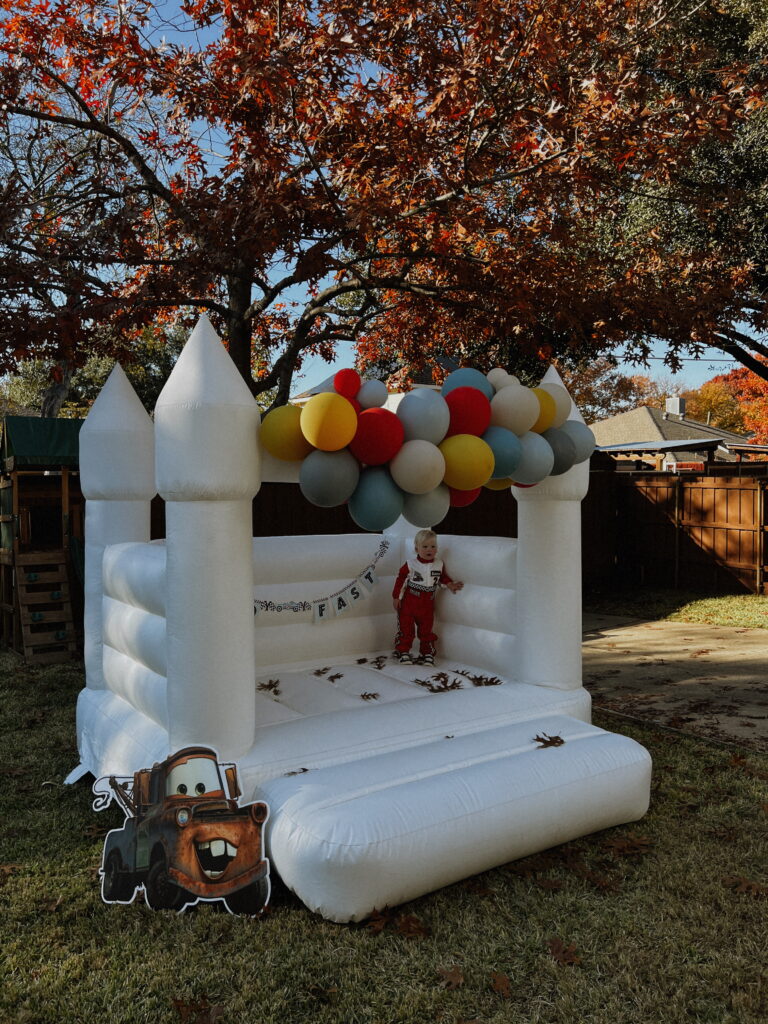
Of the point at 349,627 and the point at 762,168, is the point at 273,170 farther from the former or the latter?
the point at 762,168

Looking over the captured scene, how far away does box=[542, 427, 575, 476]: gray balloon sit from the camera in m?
4.20

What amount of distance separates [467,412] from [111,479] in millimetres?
2532

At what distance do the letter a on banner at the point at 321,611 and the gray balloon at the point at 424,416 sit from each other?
2.14 metres

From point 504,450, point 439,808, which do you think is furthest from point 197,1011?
point 504,450

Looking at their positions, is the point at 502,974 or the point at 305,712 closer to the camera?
the point at 502,974

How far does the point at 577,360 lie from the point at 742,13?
5.05 meters

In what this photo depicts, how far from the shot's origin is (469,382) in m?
3.96

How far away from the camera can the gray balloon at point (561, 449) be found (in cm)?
420

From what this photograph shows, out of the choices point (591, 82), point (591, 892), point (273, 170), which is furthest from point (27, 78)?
point (591, 892)

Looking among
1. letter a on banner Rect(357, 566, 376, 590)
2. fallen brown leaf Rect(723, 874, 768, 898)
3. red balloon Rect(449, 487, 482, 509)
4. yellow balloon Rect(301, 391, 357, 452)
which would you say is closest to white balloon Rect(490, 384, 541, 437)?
red balloon Rect(449, 487, 482, 509)

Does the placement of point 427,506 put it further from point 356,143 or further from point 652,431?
point 652,431

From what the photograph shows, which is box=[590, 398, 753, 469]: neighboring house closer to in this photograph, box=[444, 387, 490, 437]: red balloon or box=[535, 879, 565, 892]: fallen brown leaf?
box=[444, 387, 490, 437]: red balloon

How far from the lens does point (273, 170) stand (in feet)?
19.3

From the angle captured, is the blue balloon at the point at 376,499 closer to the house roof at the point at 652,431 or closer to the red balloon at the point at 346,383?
the red balloon at the point at 346,383
